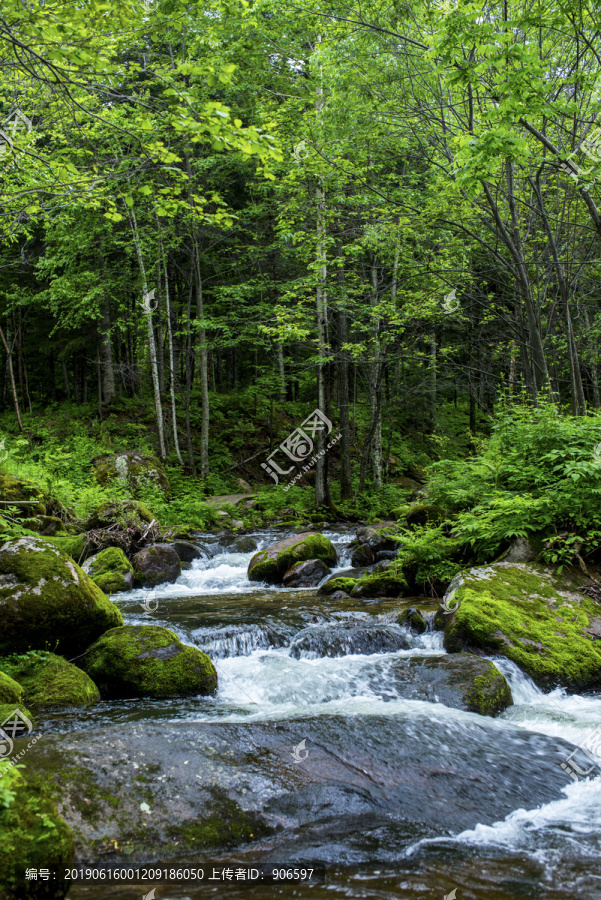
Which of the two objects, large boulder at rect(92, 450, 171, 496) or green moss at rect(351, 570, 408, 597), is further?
large boulder at rect(92, 450, 171, 496)

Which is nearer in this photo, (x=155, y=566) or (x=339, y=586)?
(x=339, y=586)

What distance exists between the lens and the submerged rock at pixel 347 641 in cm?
641

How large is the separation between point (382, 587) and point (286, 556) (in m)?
2.56

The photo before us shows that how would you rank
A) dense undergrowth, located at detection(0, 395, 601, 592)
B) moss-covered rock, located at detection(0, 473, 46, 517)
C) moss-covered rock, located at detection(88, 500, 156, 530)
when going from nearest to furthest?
dense undergrowth, located at detection(0, 395, 601, 592)
moss-covered rock, located at detection(0, 473, 46, 517)
moss-covered rock, located at detection(88, 500, 156, 530)

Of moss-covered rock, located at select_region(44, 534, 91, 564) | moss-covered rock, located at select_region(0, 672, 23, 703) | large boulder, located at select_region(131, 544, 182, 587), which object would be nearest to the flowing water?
moss-covered rock, located at select_region(0, 672, 23, 703)

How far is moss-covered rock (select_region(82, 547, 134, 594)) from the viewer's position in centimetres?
936

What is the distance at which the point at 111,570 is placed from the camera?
9820 mm

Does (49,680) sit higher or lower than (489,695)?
higher

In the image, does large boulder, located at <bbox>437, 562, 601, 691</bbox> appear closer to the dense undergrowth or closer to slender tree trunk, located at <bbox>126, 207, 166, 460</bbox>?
the dense undergrowth

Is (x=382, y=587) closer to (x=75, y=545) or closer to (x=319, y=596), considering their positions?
(x=319, y=596)

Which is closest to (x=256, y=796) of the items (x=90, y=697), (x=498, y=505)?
(x=90, y=697)

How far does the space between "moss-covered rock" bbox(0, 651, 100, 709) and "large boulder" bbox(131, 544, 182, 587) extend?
501 cm

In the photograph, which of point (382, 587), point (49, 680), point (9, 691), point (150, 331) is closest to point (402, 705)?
point (49, 680)

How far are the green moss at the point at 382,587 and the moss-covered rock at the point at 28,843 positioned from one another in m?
6.84
